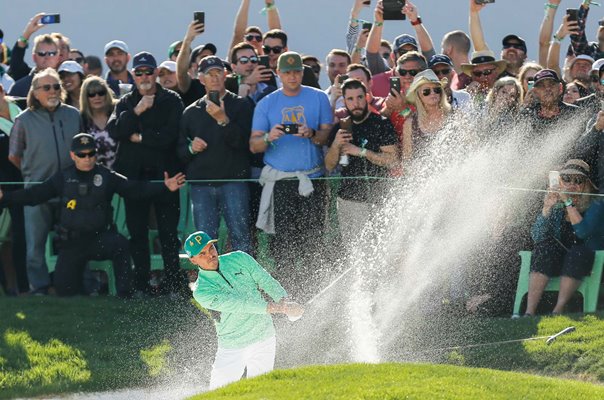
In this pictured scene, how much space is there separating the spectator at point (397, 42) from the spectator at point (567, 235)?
280 centimetres

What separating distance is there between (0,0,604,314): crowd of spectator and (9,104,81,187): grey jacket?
15 mm

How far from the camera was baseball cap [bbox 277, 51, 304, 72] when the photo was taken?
1534cm

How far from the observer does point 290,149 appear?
50.3ft

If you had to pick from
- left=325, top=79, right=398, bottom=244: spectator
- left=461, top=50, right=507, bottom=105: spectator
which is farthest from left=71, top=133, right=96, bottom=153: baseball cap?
left=461, top=50, right=507, bottom=105: spectator

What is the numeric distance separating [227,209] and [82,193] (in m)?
1.52

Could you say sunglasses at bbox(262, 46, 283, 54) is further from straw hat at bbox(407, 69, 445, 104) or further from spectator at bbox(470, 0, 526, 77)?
straw hat at bbox(407, 69, 445, 104)

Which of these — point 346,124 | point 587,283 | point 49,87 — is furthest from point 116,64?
point 587,283

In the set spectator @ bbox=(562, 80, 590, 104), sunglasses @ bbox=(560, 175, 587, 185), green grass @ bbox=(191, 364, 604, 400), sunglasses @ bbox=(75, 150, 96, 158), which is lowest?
green grass @ bbox=(191, 364, 604, 400)

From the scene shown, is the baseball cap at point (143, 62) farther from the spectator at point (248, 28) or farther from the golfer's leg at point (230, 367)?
the golfer's leg at point (230, 367)

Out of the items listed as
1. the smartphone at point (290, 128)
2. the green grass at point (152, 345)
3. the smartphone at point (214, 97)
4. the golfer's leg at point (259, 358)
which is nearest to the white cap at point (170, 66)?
the smartphone at point (214, 97)

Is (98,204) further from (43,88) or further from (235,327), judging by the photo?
(235,327)

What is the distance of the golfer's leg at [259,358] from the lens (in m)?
12.8

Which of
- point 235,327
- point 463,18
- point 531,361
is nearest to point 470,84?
point 531,361

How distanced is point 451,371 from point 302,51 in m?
18.3
